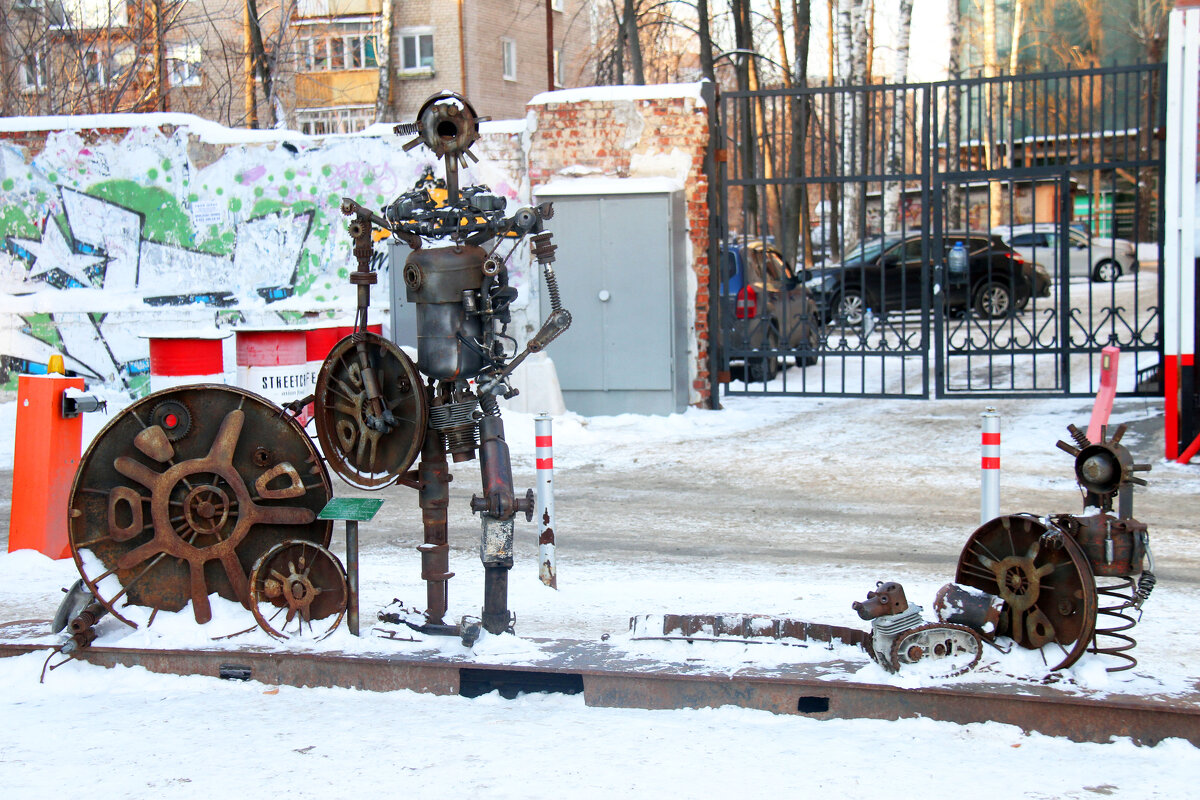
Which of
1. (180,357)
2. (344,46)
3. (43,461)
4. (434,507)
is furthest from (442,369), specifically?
(344,46)

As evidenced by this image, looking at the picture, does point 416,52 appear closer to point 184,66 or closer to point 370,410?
point 184,66

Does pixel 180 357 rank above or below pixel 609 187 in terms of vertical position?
below

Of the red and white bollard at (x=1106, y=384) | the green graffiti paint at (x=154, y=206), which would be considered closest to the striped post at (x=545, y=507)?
the red and white bollard at (x=1106, y=384)

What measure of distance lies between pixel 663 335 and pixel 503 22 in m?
29.2

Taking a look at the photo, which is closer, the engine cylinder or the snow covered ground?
the snow covered ground

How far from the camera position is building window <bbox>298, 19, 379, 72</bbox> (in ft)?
120

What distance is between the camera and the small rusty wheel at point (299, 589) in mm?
4434

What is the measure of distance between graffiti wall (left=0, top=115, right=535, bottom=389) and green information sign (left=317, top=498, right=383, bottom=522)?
26.4 feet

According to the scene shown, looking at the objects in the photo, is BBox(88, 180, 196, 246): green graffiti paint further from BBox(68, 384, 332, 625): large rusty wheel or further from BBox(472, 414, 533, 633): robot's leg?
BBox(472, 414, 533, 633): robot's leg

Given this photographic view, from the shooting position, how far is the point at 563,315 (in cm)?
442

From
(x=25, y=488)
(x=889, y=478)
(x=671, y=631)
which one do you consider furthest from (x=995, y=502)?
(x=25, y=488)

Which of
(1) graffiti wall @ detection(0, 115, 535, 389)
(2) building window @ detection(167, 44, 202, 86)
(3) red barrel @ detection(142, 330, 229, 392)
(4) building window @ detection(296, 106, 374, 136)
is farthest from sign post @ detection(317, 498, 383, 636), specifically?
(4) building window @ detection(296, 106, 374, 136)

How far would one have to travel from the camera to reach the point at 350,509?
4.31 meters

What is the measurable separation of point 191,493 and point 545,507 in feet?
6.44
